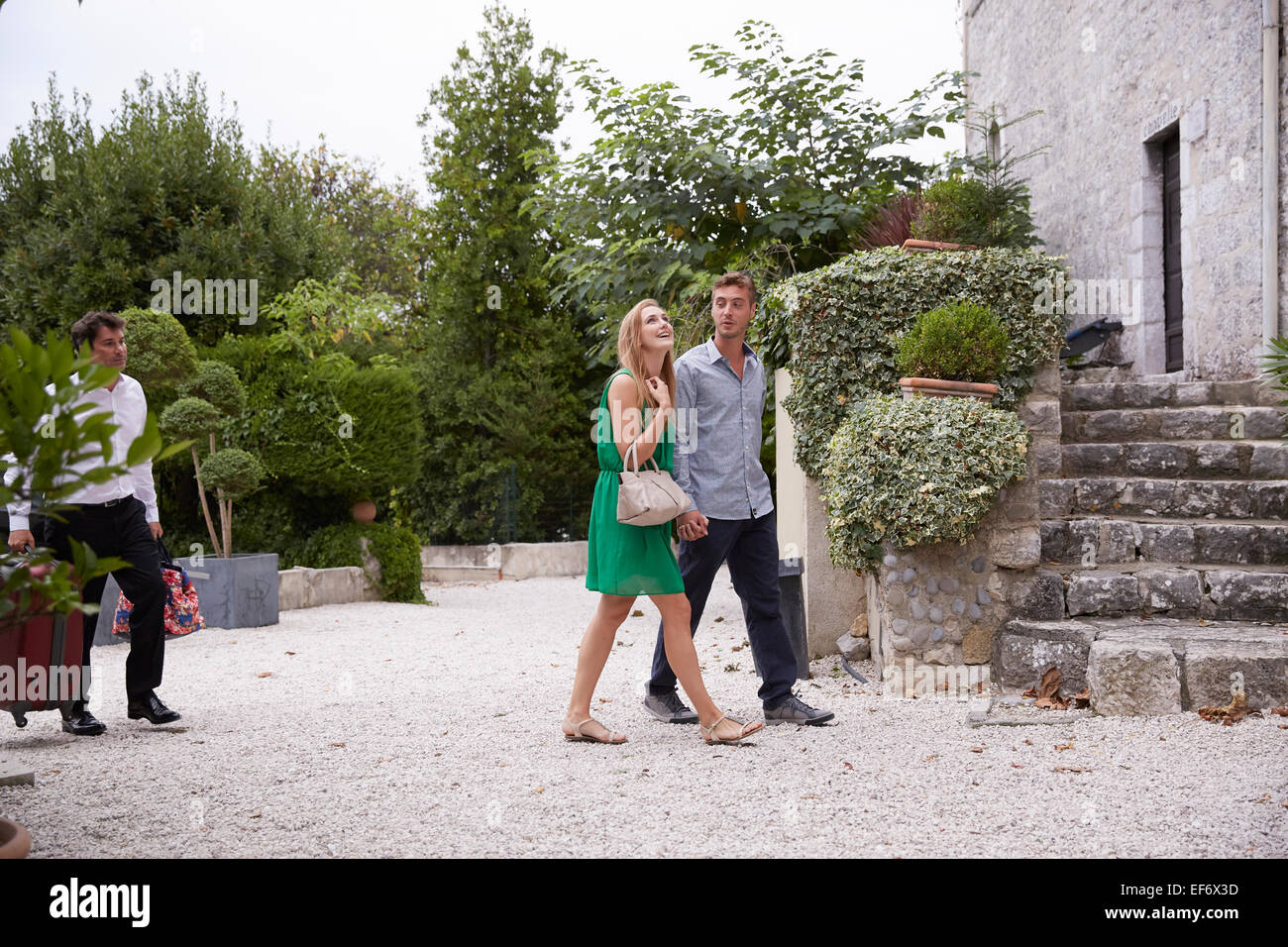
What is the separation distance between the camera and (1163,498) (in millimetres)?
5930

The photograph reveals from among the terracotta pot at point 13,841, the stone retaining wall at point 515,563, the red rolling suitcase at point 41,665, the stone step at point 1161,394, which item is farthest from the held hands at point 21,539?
the stone retaining wall at point 515,563

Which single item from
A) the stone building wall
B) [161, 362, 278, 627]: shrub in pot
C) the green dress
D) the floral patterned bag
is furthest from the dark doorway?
the floral patterned bag

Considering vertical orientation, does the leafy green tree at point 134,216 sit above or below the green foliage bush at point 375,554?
above

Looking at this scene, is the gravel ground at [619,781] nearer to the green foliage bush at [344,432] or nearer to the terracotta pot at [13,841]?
the terracotta pot at [13,841]

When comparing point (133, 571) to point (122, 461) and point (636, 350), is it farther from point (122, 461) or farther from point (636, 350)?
point (636, 350)

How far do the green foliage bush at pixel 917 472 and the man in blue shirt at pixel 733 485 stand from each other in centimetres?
96

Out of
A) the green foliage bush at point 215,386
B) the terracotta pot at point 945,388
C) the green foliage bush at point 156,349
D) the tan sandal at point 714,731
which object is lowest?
the tan sandal at point 714,731

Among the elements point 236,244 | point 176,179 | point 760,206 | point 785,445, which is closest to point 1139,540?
point 785,445

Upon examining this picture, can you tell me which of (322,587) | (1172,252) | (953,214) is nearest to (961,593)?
(953,214)

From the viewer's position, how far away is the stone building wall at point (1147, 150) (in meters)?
7.81

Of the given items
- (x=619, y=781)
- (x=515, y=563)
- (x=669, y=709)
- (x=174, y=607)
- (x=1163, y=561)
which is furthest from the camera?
(x=515, y=563)

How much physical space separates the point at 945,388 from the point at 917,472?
26.8 inches

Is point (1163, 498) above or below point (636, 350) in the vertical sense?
below

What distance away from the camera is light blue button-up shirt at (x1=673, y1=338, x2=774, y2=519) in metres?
4.26
